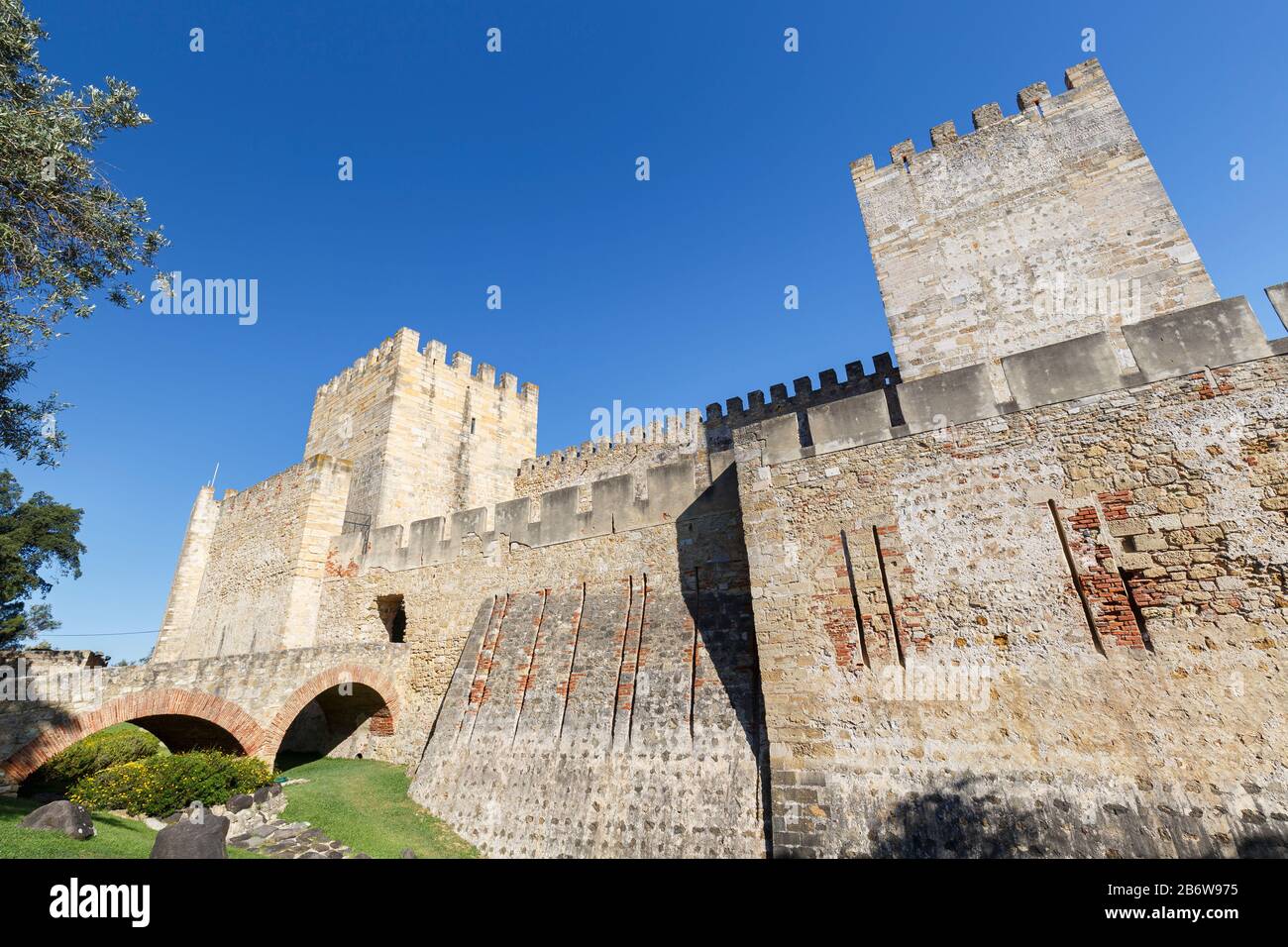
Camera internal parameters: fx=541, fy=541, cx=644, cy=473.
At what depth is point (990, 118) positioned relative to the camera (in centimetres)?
1012

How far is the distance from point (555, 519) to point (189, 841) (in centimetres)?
685

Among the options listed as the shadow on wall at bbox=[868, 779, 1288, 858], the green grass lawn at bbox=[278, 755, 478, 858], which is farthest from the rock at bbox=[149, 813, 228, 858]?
the shadow on wall at bbox=[868, 779, 1288, 858]

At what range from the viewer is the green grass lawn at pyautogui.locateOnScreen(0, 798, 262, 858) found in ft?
17.0

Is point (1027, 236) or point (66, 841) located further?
point (1027, 236)

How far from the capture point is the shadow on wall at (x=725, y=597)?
735 centimetres

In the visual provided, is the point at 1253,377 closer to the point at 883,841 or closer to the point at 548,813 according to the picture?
the point at 883,841

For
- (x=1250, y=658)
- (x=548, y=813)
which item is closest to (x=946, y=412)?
(x=1250, y=658)

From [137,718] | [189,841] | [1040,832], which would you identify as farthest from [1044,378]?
[137,718]

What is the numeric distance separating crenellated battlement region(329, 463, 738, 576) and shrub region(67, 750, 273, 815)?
4.98 m

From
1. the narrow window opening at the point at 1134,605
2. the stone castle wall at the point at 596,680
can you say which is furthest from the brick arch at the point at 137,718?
the narrow window opening at the point at 1134,605

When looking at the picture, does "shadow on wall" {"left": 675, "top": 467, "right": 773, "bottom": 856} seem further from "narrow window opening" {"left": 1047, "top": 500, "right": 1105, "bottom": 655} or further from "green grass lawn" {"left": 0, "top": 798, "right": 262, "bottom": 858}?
"green grass lawn" {"left": 0, "top": 798, "right": 262, "bottom": 858}

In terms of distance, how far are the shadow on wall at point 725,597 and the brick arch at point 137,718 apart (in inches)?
332

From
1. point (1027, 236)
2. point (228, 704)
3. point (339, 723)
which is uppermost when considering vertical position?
point (1027, 236)

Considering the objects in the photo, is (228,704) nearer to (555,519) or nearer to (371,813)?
(371,813)
